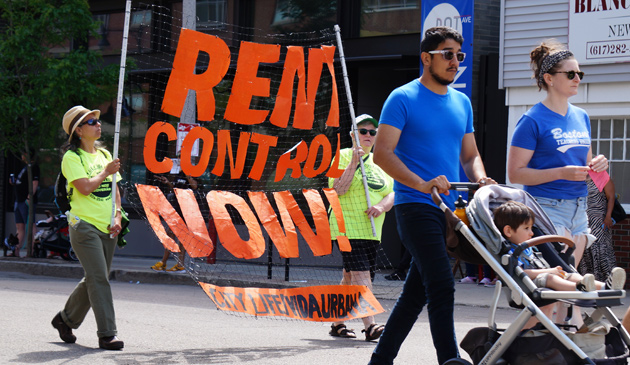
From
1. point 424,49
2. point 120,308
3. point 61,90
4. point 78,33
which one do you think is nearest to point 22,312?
point 120,308

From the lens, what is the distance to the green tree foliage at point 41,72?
15.8 m

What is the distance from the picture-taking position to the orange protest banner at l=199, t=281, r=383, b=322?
7.36 m

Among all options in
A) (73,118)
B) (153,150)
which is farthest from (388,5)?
(73,118)

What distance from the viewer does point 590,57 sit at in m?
12.8

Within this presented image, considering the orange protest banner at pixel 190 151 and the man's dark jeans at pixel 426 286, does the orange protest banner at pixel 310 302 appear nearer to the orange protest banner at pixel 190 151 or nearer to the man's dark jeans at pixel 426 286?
the orange protest banner at pixel 190 151

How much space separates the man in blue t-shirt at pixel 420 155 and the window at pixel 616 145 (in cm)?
844

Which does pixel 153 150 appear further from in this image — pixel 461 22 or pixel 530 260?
pixel 461 22

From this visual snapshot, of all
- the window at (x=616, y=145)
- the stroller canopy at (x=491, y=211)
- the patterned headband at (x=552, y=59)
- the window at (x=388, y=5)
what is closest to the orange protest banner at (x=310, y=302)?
the stroller canopy at (x=491, y=211)

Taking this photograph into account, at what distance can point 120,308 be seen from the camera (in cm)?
994

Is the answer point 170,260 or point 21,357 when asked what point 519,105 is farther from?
point 21,357

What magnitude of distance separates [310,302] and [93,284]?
180 centimetres

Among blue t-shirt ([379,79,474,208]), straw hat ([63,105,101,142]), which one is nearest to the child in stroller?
blue t-shirt ([379,79,474,208])

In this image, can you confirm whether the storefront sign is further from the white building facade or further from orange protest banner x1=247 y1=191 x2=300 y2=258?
orange protest banner x1=247 y1=191 x2=300 y2=258

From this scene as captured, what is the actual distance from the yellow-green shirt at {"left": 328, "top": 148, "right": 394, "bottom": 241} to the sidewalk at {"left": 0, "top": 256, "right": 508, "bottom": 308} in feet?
10.6
